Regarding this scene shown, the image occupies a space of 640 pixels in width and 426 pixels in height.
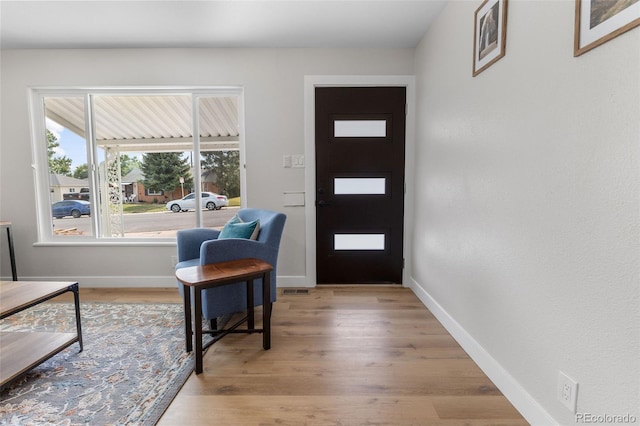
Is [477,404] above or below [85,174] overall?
below

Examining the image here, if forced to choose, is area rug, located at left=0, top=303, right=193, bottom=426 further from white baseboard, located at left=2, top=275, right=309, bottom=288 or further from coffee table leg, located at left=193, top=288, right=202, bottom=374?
white baseboard, located at left=2, top=275, right=309, bottom=288

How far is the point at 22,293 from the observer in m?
1.75

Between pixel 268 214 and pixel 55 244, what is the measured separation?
243 centimetres

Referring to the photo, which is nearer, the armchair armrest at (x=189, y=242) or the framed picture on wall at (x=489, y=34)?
the framed picture on wall at (x=489, y=34)

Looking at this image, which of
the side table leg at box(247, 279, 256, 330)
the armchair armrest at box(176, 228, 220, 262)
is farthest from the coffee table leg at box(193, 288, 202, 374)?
the armchair armrest at box(176, 228, 220, 262)

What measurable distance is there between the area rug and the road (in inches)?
40.2

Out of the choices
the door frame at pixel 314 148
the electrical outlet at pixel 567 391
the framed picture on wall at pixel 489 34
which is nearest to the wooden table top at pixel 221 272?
the door frame at pixel 314 148

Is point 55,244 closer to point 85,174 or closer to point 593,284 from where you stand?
point 85,174

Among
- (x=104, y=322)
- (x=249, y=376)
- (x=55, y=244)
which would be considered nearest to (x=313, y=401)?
(x=249, y=376)

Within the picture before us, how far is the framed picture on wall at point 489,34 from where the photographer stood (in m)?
1.54

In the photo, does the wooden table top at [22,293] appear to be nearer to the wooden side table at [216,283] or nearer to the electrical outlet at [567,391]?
the wooden side table at [216,283]

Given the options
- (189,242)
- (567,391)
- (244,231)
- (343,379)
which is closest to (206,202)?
(189,242)

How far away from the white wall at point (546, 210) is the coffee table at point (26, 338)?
2.46m

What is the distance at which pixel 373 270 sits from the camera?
3150mm
